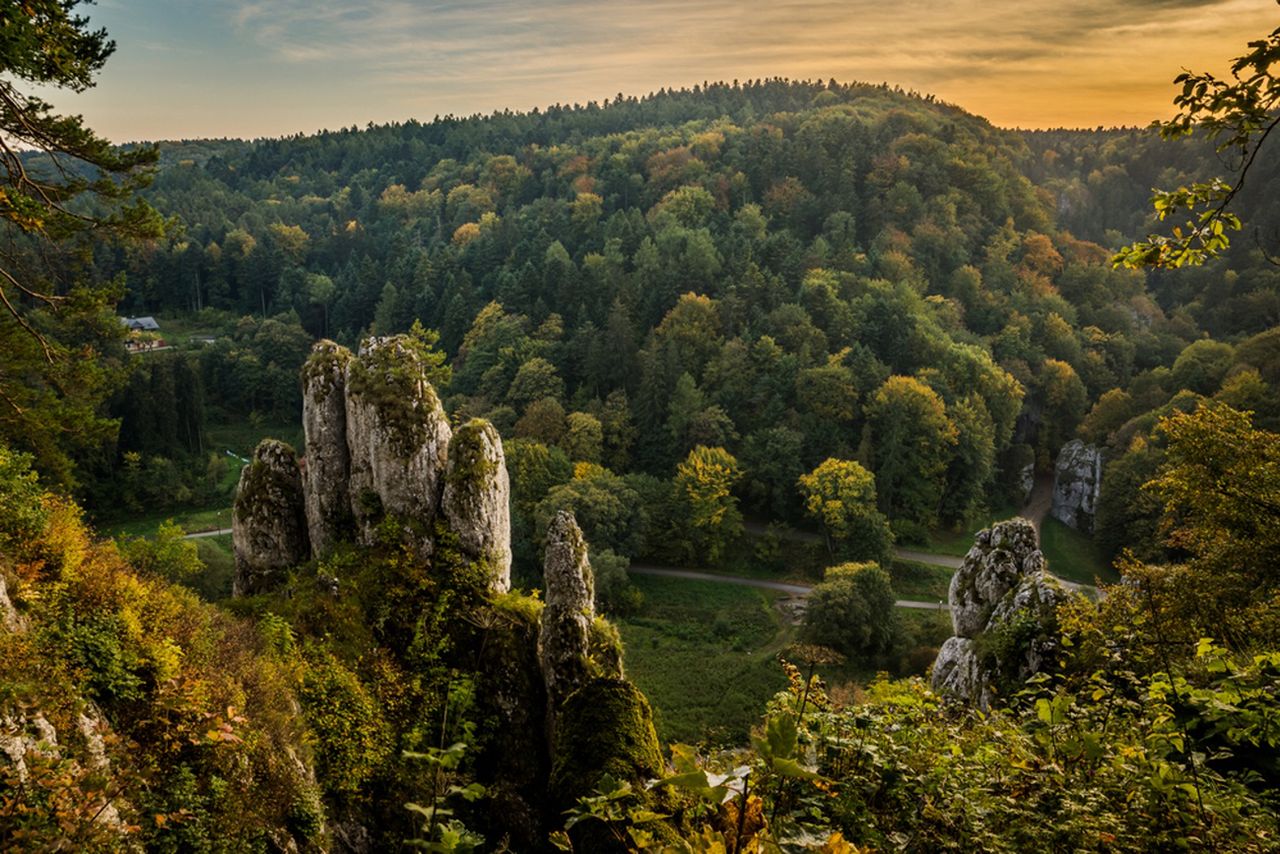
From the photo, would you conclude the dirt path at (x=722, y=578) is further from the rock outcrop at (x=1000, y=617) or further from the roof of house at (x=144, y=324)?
the roof of house at (x=144, y=324)

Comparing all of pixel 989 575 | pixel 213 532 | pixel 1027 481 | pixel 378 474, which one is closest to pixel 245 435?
pixel 213 532

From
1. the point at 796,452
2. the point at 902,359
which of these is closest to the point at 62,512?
the point at 796,452

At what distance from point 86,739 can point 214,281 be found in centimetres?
12493

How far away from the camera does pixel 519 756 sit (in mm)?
15625

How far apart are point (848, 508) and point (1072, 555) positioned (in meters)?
19.2

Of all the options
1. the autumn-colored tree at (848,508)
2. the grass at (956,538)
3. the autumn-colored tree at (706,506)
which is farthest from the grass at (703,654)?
the grass at (956,538)

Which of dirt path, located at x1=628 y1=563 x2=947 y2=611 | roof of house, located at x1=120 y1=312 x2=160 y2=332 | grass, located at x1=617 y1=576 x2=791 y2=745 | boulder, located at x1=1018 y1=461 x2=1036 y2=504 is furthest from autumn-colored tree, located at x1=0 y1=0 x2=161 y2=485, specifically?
roof of house, located at x1=120 y1=312 x2=160 y2=332

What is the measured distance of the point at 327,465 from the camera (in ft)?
63.9

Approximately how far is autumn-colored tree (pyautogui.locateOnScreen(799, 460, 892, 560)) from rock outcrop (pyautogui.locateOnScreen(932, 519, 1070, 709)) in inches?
1289

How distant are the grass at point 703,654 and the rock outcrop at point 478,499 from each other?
59.6 ft

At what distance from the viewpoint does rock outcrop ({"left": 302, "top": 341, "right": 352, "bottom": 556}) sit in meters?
19.5

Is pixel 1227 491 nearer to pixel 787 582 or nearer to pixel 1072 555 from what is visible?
pixel 787 582

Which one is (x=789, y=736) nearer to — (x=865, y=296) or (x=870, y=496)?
(x=870, y=496)

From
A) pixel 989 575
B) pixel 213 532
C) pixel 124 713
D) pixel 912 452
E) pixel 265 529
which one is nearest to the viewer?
pixel 124 713
